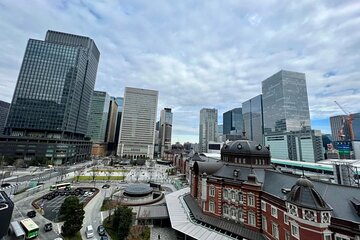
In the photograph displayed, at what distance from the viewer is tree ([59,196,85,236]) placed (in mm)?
32844

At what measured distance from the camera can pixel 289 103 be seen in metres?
166

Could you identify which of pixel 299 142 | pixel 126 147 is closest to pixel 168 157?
pixel 126 147

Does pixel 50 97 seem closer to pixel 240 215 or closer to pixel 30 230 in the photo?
pixel 30 230

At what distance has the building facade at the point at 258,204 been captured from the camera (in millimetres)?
20141

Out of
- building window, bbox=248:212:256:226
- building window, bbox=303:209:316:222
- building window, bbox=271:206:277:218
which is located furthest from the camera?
building window, bbox=248:212:256:226

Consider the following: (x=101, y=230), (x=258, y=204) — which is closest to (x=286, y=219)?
(x=258, y=204)

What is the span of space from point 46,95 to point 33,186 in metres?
92.7

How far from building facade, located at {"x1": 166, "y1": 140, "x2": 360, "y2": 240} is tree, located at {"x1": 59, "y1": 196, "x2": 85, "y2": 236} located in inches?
754

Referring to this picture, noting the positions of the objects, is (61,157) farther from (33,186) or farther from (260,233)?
(260,233)

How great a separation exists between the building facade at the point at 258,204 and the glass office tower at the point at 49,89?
129907 mm

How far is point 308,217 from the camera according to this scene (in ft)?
67.3

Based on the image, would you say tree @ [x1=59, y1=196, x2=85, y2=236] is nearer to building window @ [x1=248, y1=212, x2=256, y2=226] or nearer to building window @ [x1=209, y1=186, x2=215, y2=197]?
building window @ [x1=209, y1=186, x2=215, y2=197]

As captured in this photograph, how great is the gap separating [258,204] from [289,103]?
169m

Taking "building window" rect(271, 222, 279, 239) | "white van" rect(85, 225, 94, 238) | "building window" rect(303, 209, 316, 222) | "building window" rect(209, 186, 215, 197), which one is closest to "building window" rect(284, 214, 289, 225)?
"building window" rect(271, 222, 279, 239)
